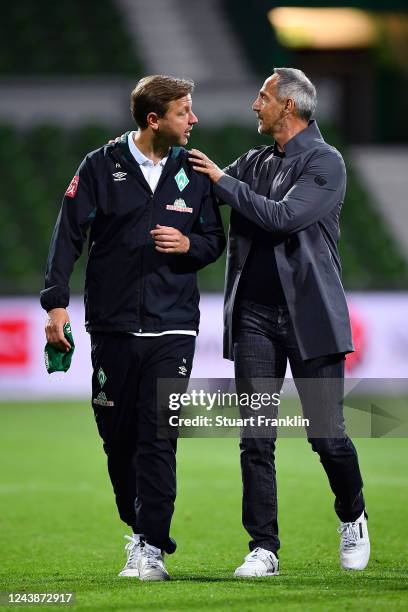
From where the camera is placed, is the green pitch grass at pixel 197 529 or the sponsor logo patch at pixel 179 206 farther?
the sponsor logo patch at pixel 179 206

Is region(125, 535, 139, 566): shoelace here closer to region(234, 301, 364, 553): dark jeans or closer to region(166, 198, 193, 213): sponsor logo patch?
region(234, 301, 364, 553): dark jeans

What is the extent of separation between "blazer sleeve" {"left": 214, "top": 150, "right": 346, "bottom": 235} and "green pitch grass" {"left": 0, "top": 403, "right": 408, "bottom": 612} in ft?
5.07

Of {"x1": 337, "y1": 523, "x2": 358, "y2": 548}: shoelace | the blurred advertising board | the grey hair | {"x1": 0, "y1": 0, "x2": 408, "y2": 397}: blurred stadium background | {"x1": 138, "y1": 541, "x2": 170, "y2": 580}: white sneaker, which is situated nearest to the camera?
{"x1": 138, "y1": 541, "x2": 170, "y2": 580}: white sneaker

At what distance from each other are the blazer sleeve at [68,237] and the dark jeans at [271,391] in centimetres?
78

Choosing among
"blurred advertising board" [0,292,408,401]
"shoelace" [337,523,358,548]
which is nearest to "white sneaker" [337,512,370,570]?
"shoelace" [337,523,358,548]

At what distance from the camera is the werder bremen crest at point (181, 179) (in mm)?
6012

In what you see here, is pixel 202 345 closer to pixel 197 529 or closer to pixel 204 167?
pixel 197 529

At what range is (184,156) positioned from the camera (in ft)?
20.0

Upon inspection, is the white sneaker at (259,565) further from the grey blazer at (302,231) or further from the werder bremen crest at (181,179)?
the werder bremen crest at (181,179)

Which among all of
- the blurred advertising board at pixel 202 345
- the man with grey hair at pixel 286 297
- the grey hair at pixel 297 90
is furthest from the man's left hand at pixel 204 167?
the blurred advertising board at pixel 202 345

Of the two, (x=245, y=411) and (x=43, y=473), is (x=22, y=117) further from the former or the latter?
(x=245, y=411)

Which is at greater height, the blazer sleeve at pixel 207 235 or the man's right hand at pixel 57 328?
the blazer sleeve at pixel 207 235

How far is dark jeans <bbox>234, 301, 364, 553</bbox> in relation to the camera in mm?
5941

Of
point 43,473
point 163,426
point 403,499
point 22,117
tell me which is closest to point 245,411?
point 163,426
